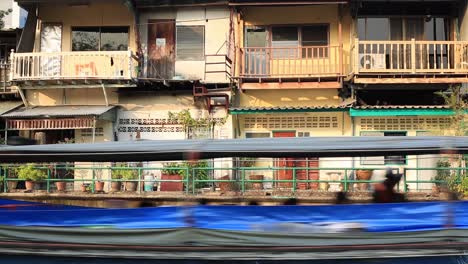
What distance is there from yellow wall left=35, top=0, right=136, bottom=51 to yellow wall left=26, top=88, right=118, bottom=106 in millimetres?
1528

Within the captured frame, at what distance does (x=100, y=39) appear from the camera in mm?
16641

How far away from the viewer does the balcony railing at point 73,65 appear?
593 inches

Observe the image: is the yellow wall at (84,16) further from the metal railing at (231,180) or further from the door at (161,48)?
the metal railing at (231,180)

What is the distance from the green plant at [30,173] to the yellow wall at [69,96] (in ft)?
12.9

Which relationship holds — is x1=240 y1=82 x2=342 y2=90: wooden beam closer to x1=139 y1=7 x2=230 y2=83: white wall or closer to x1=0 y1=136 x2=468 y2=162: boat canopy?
x1=139 y1=7 x2=230 y2=83: white wall

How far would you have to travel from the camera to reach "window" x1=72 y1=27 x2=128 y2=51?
16.6 m

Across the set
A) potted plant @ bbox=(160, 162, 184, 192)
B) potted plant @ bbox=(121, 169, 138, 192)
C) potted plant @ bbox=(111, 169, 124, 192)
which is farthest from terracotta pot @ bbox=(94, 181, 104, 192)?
potted plant @ bbox=(160, 162, 184, 192)

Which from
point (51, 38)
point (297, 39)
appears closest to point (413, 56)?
point (297, 39)

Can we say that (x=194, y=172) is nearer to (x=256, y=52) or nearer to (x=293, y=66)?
(x=256, y=52)

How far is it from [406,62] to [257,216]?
11491 millimetres

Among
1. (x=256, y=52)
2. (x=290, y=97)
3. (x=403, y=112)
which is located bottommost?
(x=403, y=112)

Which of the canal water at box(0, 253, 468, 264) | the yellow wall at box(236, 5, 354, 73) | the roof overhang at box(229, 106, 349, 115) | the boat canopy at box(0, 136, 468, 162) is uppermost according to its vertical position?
the yellow wall at box(236, 5, 354, 73)

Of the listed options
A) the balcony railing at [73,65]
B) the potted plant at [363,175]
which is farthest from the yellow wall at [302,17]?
the potted plant at [363,175]

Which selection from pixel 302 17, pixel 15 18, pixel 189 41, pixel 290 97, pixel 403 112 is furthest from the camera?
pixel 15 18
